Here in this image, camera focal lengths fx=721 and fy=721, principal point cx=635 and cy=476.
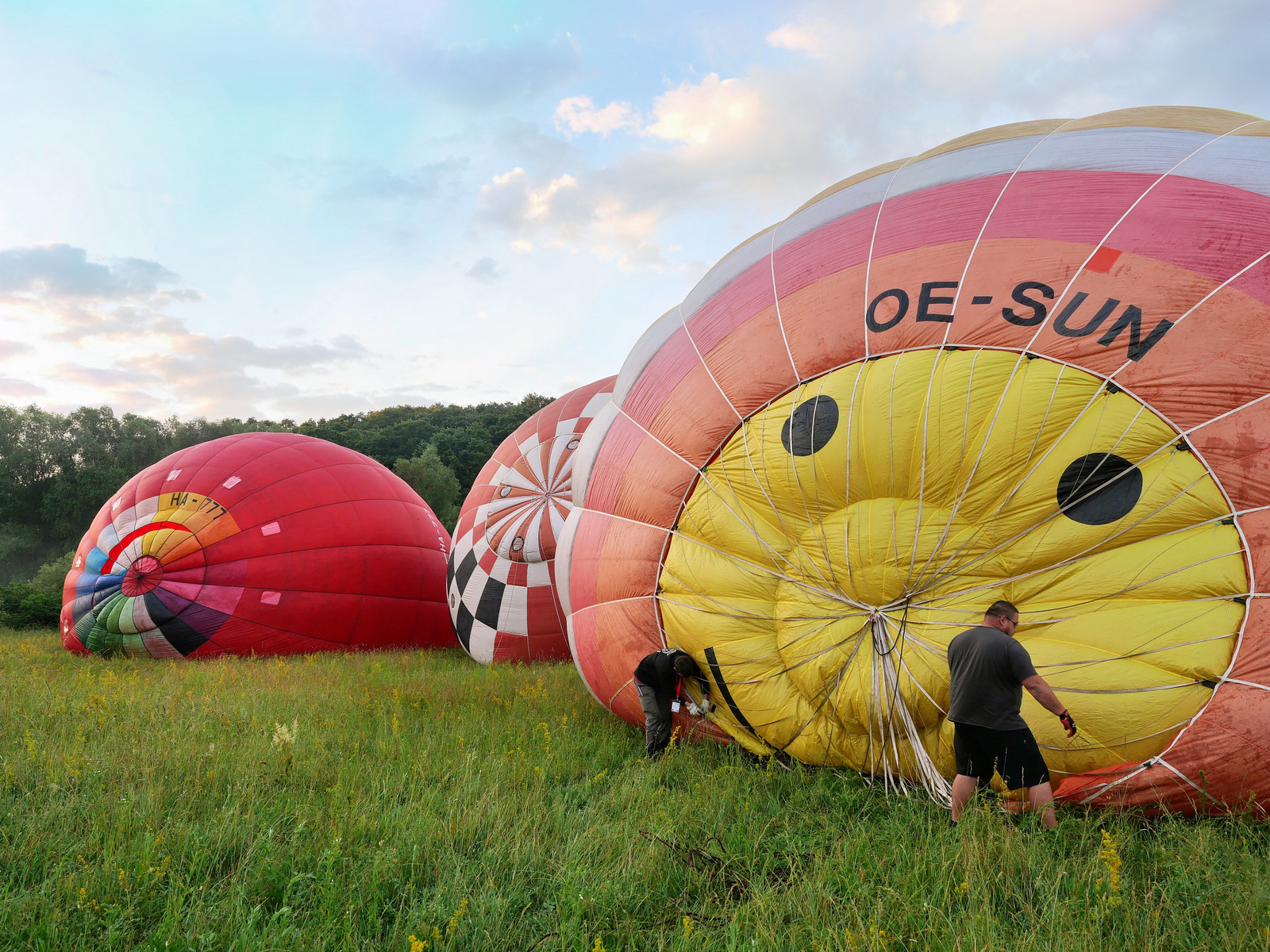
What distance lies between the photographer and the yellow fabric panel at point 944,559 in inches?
107

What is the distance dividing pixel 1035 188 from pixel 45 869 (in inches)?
183

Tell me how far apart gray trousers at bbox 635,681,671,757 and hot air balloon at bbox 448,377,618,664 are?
3179mm

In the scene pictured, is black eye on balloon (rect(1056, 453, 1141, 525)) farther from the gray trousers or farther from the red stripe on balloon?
the red stripe on balloon

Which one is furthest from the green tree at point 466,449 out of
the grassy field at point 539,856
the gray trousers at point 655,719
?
the grassy field at point 539,856

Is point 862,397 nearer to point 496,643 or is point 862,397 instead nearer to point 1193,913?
point 1193,913

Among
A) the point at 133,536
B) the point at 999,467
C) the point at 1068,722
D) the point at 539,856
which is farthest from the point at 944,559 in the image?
the point at 133,536

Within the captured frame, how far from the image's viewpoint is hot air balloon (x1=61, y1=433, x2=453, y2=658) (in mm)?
7273

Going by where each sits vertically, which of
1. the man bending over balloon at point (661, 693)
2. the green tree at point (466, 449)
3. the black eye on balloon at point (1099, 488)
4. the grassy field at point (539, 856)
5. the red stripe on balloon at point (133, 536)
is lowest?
the grassy field at point (539, 856)

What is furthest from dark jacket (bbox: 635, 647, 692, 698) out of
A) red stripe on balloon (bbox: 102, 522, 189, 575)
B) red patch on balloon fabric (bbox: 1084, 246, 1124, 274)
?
red stripe on balloon (bbox: 102, 522, 189, 575)

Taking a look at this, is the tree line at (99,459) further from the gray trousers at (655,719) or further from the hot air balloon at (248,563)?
the gray trousers at (655,719)

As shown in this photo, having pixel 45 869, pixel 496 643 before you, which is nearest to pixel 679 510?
pixel 45 869

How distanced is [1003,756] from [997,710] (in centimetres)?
20

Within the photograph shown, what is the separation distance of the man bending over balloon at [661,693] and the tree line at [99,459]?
18.1 m

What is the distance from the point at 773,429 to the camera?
3.46 metres
